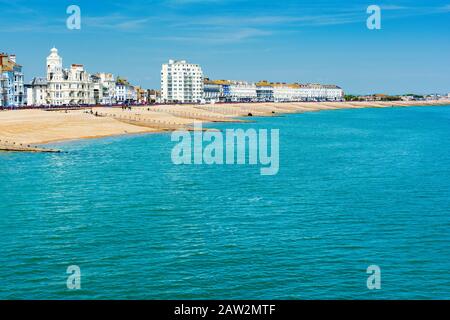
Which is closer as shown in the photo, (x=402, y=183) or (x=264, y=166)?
(x=402, y=183)

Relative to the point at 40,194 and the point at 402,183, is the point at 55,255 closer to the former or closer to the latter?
the point at 40,194

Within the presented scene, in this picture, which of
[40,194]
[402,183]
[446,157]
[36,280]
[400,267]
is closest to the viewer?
[36,280]

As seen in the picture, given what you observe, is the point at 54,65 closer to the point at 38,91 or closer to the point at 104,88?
the point at 38,91

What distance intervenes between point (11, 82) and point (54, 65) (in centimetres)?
2183

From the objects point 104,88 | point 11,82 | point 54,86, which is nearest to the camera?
→ point 11,82

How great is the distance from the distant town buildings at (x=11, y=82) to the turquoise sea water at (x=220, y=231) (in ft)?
278

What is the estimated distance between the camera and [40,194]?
116 ft

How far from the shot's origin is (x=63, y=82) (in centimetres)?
15062

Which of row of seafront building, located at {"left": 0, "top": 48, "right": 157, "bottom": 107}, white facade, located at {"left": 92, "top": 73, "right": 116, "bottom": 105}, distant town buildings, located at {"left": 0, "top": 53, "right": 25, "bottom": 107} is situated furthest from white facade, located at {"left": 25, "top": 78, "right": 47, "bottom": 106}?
white facade, located at {"left": 92, "top": 73, "right": 116, "bottom": 105}

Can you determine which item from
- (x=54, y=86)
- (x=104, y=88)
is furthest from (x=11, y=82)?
(x=104, y=88)
